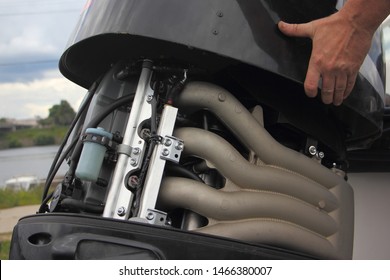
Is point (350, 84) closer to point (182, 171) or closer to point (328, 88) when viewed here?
point (328, 88)

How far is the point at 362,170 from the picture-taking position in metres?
3.36

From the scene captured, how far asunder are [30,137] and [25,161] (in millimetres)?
2439

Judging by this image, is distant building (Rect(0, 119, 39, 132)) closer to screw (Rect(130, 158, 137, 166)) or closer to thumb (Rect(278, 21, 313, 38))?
screw (Rect(130, 158, 137, 166))

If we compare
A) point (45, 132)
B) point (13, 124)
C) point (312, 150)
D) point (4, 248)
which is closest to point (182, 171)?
point (312, 150)

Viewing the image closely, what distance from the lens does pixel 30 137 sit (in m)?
17.2

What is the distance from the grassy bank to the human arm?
14.8 m

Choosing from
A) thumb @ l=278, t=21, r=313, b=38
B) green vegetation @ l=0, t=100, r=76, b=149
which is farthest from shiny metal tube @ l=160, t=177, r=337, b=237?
green vegetation @ l=0, t=100, r=76, b=149

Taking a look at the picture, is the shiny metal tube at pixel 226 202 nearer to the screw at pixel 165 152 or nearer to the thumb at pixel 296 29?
the screw at pixel 165 152

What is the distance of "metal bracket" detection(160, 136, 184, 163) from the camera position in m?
2.03

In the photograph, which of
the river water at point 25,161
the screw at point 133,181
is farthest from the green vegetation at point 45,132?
the screw at point 133,181

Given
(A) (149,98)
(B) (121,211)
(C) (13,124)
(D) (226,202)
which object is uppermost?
(C) (13,124)

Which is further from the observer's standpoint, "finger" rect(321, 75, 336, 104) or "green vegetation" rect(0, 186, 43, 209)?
"green vegetation" rect(0, 186, 43, 209)

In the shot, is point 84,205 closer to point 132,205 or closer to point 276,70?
point 132,205

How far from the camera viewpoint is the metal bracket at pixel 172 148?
2025 mm
